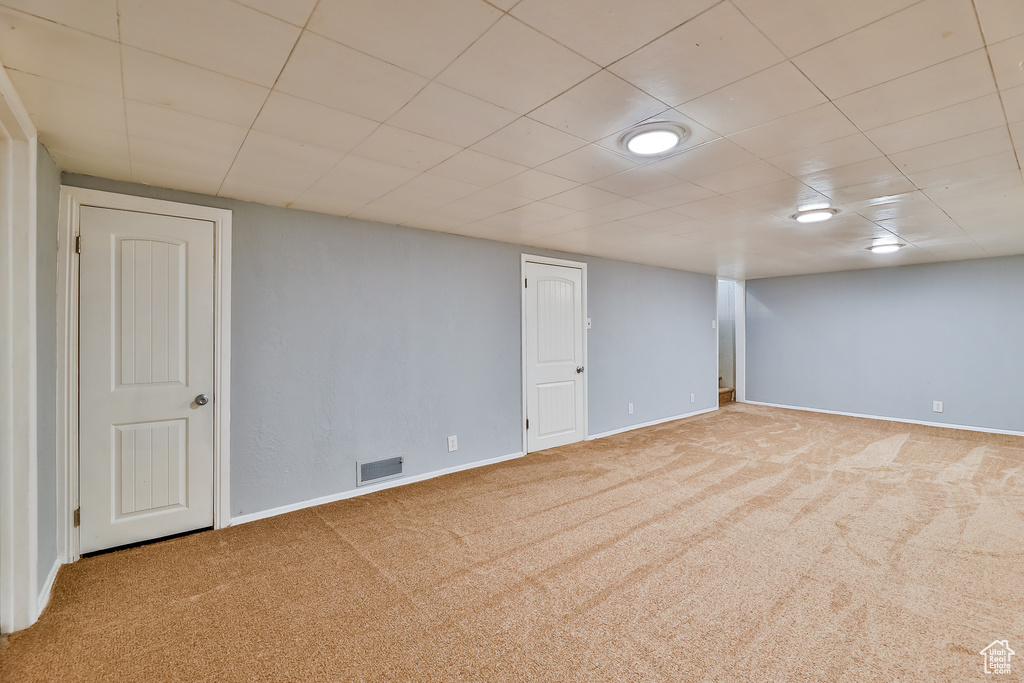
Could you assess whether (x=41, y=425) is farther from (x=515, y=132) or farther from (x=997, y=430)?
(x=997, y=430)

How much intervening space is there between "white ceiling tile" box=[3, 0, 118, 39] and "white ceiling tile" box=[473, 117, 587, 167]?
51.7 inches

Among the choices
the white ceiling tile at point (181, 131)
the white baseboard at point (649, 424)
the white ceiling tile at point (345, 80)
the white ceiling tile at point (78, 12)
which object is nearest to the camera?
the white ceiling tile at point (78, 12)

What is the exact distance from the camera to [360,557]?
2.58 metres

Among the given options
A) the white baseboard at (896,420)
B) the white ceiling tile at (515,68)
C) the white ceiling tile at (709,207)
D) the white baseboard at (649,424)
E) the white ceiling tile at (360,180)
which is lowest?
the white baseboard at (649,424)

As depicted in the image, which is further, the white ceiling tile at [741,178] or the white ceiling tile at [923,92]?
the white ceiling tile at [741,178]

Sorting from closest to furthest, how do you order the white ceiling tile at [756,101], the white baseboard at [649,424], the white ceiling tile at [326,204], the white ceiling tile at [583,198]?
the white ceiling tile at [756,101] → the white ceiling tile at [583,198] → the white ceiling tile at [326,204] → the white baseboard at [649,424]

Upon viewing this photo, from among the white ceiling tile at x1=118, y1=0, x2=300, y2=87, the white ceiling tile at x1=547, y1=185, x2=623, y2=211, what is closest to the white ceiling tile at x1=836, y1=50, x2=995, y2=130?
the white ceiling tile at x1=547, y1=185, x2=623, y2=211

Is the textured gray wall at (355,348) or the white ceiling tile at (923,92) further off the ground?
the white ceiling tile at (923,92)

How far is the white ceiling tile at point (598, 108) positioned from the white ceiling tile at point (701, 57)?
0.19 ft

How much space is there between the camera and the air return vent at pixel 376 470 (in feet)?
11.7

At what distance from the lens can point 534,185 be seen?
2785 mm

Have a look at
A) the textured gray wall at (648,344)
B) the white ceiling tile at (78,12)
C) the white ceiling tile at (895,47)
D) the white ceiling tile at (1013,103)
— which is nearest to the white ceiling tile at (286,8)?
the white ceiling tile at (78,12)

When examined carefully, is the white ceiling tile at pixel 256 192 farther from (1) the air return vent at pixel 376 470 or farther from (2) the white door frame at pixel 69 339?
(1) the air return vent at pixel 376 470

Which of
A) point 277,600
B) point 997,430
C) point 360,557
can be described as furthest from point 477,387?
point 997,430
